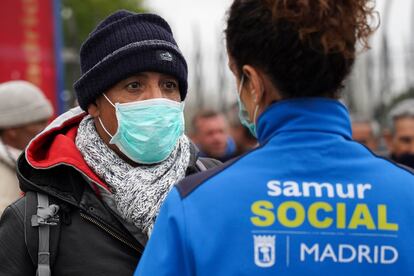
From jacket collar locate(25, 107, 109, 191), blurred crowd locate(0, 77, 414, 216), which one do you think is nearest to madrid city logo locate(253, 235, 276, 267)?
blurred crowd locate(0, 77, 414, 216)

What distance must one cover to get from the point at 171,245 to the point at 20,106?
311 centimetres

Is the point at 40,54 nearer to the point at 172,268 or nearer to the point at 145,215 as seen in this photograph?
the point at 145,215

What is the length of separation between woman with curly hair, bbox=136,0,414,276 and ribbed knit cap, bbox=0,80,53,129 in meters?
2.96

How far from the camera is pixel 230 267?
186 centimetres

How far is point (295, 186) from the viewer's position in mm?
1887

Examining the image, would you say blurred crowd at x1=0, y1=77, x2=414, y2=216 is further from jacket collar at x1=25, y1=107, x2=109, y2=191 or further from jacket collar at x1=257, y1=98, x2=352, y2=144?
jacket collar at x1=25, y1=107, x2=109, y2=191

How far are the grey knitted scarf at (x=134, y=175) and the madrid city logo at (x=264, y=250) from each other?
98 cm

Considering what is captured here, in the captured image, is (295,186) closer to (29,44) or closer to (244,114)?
(244,114)

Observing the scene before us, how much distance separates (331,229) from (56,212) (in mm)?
1134

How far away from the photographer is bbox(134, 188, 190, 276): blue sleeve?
1893 millimetres

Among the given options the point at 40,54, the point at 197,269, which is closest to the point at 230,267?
the point at 197,269

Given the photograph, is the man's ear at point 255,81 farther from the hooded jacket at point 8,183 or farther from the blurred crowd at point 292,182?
the hooded jacket at point 8,183

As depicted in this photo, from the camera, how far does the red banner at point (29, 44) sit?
30.3ft

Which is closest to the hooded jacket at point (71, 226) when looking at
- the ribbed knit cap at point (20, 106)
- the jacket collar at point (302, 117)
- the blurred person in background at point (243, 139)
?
→ the jacket collar at point (302, 117)
